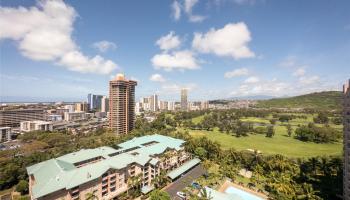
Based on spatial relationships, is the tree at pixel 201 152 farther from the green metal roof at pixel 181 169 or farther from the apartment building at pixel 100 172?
the apartment building at pixel 100 172

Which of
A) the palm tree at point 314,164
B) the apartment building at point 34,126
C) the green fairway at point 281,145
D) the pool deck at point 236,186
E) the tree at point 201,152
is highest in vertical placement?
the apartment building at point 34,126

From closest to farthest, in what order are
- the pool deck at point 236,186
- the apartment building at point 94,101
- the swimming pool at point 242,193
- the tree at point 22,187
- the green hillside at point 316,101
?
the swimming pool at point 242,193 < the tree at point 22,187 < the pool deck at point 236,186 < the green hillside at point 316,101 < the apartment building at point 94,101

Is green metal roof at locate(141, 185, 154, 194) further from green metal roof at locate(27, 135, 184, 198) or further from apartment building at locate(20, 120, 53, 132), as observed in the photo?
apartment building at locate(20, 120, 53, 132)

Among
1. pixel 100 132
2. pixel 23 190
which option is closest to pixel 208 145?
pixel 23 190

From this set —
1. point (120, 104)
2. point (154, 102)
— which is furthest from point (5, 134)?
point (154, 102)

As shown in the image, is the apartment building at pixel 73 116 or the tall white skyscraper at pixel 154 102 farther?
the tall white skyscraper at pixel 154 102

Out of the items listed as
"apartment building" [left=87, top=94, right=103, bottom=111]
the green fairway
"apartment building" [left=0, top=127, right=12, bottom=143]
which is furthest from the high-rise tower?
"apartment building" [left=0, top=127, right=12, bottom=143]

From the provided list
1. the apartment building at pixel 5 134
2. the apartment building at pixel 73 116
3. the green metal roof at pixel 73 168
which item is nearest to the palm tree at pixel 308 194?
the green metal roof at pixel 73 168

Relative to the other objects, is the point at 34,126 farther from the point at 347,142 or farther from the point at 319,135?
the point at 319,135
